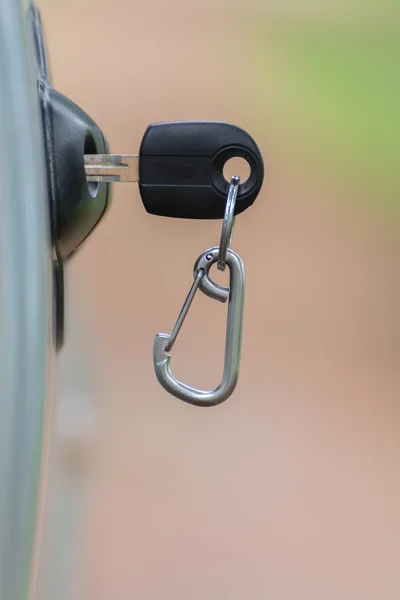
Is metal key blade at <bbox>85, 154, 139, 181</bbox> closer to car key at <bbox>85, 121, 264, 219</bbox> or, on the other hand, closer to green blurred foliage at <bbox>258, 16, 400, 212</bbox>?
car key at <bbox>85, 121, 264, 219</bbox>

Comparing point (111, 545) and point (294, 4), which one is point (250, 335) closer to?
point (111, 545)

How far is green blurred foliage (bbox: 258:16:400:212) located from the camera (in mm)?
652

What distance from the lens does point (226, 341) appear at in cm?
28

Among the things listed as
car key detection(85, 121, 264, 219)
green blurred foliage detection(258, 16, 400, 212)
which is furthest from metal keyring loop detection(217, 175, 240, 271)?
green blurred foliage detection(258, 16, 400, 212)

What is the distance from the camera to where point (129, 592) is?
0.64 metres

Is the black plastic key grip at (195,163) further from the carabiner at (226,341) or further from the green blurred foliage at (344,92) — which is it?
the green blurred foliage at (344,92)

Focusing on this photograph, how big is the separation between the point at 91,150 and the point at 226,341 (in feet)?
0.42

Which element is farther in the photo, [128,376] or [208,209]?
[128,376]

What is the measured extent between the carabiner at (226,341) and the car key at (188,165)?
0.09ft

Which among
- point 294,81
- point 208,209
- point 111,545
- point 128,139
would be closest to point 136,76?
point 128,139

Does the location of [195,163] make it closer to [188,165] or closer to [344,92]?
[188,165]

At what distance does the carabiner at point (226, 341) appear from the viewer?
0.27 metres

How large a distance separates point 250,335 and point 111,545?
1.01 feet

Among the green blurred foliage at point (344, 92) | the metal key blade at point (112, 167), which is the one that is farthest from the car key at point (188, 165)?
the green blurred foliage at point (344, 92)
